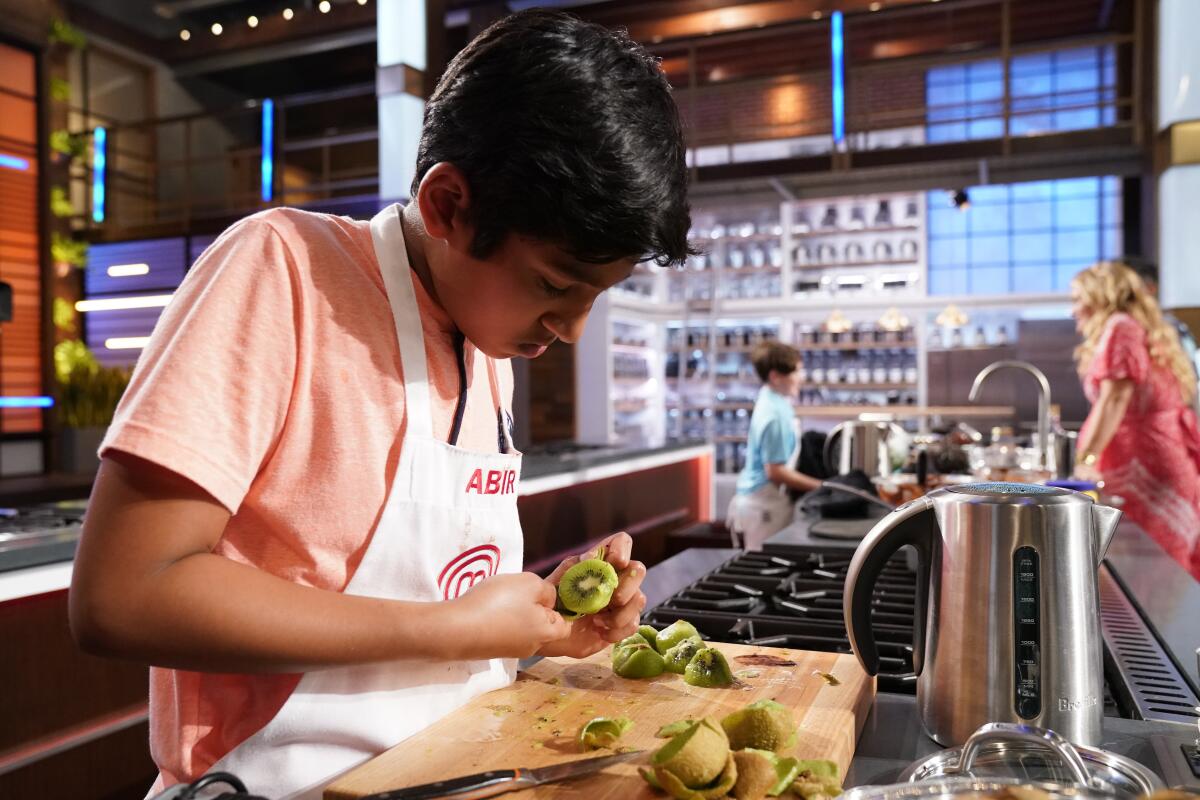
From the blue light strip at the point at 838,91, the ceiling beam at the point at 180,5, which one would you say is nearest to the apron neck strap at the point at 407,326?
the blue light strip at the point at 838,91

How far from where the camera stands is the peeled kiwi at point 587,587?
1045 millimetres

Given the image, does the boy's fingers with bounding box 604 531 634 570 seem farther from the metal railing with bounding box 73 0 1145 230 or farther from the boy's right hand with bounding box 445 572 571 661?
the metal railing with bounding box 73 0 1145 230

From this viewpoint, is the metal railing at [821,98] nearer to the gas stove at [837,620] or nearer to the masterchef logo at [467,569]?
the gas stove at [837,620]

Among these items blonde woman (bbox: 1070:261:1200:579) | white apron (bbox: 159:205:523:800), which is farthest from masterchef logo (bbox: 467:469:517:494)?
blonde woman (bbox: 1070:261:1200:579)

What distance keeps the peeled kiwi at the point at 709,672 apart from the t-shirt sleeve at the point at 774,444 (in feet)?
12.7

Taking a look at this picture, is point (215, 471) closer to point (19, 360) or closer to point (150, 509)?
point (150, 509)

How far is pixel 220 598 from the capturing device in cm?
74

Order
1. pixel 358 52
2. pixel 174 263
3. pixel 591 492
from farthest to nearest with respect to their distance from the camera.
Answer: pixel 358 52 → pixel 174 263 → pixel 591 492

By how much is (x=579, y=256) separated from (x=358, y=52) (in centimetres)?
1171

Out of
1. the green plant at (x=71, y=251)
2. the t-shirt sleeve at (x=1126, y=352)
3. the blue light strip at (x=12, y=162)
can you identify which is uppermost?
the green plant at (x=71, y=251)

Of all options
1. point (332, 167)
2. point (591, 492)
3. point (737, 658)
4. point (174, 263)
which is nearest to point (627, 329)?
point (332, 167)

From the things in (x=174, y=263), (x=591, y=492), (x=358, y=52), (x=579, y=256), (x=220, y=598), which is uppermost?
(x=358, y=52)

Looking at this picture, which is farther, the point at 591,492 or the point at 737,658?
the point at 591,492

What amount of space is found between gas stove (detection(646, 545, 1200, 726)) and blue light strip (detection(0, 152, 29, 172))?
542 centimetres
